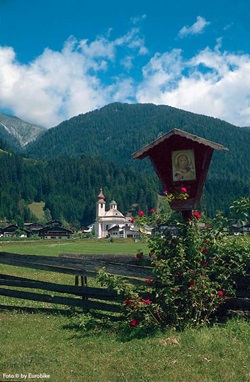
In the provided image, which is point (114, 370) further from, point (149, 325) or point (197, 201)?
point (197, 201)

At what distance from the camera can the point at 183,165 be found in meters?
10.3

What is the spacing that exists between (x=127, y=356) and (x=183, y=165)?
187 inches

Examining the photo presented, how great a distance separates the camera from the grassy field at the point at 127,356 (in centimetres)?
708

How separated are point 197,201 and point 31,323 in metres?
5.53

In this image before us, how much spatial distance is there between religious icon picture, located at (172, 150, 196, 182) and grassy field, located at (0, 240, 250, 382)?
3640mm

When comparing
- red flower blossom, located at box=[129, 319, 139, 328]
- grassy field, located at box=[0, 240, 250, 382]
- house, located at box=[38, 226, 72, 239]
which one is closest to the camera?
grassy field, located at box=[0, 240, 250, 382]

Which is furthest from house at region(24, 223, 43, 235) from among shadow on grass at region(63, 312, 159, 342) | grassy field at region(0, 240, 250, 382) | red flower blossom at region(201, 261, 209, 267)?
red flower blossom at region(201, 261, 209, 267)

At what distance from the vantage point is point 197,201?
1017 centimetres

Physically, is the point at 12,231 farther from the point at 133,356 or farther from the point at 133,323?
the point at 133,356

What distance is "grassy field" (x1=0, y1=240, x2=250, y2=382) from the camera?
23.2 feet

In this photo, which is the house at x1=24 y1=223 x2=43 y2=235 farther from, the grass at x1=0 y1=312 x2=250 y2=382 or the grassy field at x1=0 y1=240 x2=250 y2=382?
the grass at x1=0 y1=312 x2=250 y2=382

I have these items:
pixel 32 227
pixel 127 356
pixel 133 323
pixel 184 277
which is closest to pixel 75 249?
pixel 133 323

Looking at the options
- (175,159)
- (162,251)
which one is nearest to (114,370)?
(162,251)

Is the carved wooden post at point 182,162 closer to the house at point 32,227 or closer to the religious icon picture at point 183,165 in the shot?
the religious icon picture at point 183,165
